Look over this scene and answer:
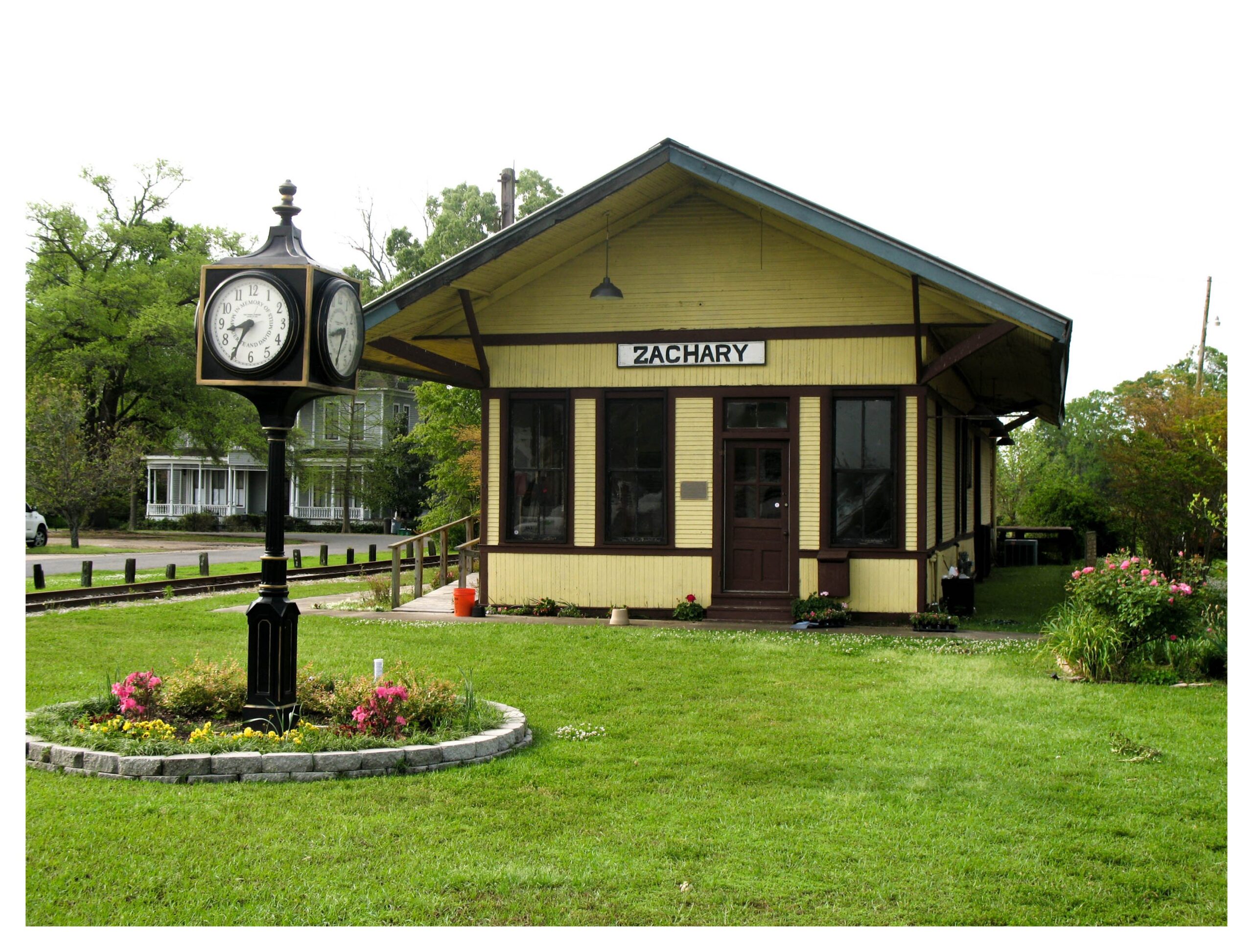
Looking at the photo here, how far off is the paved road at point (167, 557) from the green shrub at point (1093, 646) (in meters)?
17.7

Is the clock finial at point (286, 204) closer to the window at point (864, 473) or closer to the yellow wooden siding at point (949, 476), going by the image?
the window at point (864, 473)

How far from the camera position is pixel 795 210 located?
1361cm

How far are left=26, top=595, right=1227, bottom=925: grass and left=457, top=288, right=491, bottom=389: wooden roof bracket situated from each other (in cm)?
652

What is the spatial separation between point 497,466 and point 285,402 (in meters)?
8.27

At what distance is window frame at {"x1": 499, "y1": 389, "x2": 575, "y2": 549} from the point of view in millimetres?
15711

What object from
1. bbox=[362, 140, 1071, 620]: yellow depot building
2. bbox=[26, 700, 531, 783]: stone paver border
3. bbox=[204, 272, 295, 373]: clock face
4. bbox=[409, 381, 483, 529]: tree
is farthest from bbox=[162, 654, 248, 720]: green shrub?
bbox=[409, 381, 483, 529]: tree

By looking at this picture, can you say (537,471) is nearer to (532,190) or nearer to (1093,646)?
(1093,646)

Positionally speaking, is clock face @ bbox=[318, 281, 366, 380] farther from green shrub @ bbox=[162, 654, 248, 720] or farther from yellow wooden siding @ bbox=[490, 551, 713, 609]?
yellow wooden siding @ bbox=[490, 551, 713, 609]

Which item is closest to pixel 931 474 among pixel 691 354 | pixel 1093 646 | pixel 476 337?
pixel 691 354

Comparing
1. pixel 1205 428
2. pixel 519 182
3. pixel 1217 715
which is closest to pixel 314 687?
pixel 1217 715

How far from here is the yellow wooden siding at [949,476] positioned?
1789 cm

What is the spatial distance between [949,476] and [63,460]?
2751 centimetres

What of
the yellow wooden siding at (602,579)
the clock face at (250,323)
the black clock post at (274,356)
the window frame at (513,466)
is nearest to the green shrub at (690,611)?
the yellow wooden siding at (602,579)

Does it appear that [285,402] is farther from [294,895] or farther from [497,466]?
[497,466]
